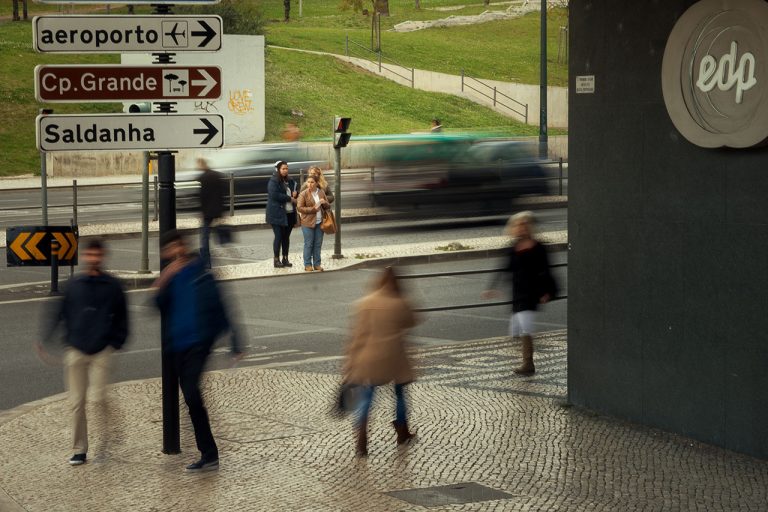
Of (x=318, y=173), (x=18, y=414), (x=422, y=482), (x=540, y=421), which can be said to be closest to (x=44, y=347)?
(x=18, y=414)

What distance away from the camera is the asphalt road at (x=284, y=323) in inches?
528

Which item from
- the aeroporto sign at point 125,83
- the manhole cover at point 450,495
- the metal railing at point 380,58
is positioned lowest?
the manhole cover at point 450,495

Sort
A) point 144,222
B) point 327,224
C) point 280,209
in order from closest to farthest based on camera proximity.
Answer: point 144,222
point 327,224
point 280,209

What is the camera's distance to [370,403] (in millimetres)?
9594

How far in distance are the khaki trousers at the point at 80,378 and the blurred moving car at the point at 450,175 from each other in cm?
1811

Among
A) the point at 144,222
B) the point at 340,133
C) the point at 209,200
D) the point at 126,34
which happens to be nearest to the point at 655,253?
the point at 126,34

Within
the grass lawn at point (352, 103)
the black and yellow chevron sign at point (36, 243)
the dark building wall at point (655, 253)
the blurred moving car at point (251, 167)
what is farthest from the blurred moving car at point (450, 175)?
the grass lawn at point (352, 103)

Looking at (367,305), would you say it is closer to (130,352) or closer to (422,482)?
(422,482)

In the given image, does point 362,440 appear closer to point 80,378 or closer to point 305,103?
point 80,378

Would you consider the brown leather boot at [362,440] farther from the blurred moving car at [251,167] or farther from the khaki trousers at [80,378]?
the blurred moving car at [251,167]

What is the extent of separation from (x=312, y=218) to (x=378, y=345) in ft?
38.0

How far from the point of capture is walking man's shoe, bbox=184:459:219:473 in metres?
9.20

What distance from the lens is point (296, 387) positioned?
12.3 meters

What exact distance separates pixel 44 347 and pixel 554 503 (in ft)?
13.7
